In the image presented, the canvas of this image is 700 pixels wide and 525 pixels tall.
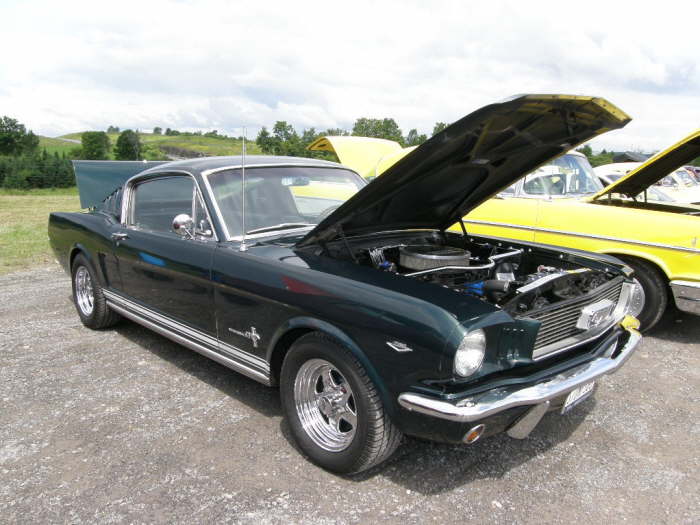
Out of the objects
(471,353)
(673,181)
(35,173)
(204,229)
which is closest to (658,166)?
(471,353)

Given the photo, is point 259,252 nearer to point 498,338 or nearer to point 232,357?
point 232,357

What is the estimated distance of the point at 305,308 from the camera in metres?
2.67

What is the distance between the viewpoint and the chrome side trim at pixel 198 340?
306 cm

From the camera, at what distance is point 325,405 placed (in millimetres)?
2777

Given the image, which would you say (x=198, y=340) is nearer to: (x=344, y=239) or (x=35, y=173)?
(x=344, y=239)

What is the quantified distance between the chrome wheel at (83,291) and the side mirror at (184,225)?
194 cm

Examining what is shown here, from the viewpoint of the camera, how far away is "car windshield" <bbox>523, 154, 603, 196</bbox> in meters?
5.88

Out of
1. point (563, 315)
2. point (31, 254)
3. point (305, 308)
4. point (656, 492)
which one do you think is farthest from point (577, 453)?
point (31, 254)

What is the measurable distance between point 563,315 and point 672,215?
9.48 feet

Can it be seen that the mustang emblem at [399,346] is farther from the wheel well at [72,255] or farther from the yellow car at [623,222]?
the wheel well at [72,255]

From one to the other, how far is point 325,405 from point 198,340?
1.14 metres

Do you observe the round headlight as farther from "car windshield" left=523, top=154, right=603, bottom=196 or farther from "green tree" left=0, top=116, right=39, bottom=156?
"green tree" left=0, top=116, right=39, bottom=156

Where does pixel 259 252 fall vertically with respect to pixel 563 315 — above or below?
above

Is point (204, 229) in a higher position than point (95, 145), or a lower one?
lower
